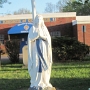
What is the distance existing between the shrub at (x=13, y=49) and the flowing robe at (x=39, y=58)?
11935 millimetres

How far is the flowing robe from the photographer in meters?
8.46

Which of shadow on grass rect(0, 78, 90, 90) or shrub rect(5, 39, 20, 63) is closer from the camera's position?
shadow on grass rect(0, 78, 90, 90)

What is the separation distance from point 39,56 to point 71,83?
10.6ft

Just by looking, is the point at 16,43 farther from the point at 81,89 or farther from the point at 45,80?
the point at 45,80

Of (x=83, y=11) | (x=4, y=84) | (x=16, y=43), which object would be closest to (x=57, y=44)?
(x=16, y=43)

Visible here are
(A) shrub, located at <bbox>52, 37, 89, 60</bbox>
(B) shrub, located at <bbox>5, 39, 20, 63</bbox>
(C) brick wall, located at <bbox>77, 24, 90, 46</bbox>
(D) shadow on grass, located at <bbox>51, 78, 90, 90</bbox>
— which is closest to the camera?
(D) shadow on grass, located at <bbox>51, 78, 90, 90</bbox>

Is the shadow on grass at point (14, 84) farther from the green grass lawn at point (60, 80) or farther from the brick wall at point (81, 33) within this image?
the brick wall at point (81, 33)

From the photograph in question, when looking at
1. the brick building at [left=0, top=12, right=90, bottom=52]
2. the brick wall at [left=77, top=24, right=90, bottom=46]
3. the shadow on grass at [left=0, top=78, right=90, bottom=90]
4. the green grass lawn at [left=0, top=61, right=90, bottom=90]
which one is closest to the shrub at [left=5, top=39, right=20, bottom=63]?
the green grass lawn at [left=0, top=61, right=90, bottom=90]

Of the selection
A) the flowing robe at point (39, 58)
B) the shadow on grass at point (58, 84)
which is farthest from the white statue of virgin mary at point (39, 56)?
the shadow on grass at point (58, 84)

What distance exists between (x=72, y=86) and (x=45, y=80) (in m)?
2.54

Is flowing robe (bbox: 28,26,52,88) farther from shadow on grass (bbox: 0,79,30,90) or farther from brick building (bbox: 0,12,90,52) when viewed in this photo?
brick building (bbox: 0,12,90,52)

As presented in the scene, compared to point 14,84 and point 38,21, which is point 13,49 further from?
point 38,21

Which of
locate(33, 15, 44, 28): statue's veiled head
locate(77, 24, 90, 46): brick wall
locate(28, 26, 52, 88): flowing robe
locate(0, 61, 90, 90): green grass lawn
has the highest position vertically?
locate(33, 15, 44, 28): statue's veiled head

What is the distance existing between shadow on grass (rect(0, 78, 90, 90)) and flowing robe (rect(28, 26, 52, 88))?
217cm
